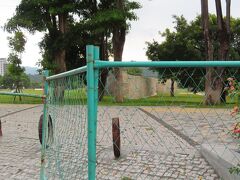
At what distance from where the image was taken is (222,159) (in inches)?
197

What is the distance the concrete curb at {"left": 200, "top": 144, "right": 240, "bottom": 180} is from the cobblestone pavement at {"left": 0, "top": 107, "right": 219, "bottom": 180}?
120 millimetres

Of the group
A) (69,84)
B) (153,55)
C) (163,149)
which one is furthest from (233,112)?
(153,55)

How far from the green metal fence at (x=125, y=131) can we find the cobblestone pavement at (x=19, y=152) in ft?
3.45

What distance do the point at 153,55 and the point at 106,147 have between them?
22.5 metres

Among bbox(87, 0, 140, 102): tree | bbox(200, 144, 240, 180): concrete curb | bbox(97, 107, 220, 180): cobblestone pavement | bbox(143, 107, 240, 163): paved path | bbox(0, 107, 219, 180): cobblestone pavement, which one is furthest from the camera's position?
bbox(87, 0, 140, 102): tree

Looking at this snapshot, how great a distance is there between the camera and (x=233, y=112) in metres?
3.76

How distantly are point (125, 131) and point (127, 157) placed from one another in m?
2.94

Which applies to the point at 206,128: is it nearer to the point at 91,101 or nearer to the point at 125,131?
the point at 125,131

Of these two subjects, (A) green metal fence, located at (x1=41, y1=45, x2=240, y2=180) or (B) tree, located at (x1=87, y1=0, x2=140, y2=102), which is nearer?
(A) green metal fence, located at (x1=41, y1=45, x2=240, y2=180)

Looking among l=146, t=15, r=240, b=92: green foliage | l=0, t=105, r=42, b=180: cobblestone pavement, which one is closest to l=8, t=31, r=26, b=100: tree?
l=146, t=15, r=240, b=92: green foliage

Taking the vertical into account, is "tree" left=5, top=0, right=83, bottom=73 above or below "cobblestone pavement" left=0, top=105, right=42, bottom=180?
above

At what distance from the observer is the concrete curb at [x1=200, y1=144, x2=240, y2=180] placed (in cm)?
464

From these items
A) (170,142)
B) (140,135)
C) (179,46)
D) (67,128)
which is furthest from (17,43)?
(67,128)

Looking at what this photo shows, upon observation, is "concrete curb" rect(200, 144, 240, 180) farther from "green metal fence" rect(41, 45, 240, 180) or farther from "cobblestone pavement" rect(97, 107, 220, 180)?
"cobblestone pavement" rect(97, 107, 220, 180)
